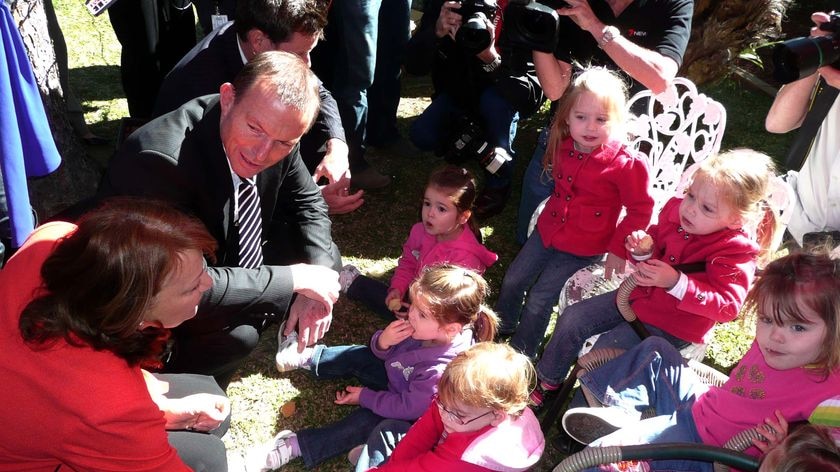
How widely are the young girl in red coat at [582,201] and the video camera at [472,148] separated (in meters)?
0.84

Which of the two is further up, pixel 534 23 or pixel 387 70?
pixel 534 23

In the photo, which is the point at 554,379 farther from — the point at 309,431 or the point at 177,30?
the point at 177,30

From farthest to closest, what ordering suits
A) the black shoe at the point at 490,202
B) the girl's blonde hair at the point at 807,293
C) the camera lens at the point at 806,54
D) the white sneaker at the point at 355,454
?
the black shoe at the point at 490,202 → the white sneaker at the point at 355,454 → the camera lens at the point at 806,54 → the girl's blonde hair at the point at 807,293

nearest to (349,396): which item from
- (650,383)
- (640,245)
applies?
(650,383)

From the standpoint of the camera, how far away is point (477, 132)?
4.09m

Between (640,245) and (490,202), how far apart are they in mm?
1568

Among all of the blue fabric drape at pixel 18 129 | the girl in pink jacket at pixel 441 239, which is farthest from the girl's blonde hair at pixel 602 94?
the blue fabric drape at pixel 18 129

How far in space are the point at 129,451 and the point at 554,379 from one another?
173 centimetres

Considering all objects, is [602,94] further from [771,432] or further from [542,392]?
[771,432]

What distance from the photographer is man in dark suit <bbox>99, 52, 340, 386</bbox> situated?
2305 mm

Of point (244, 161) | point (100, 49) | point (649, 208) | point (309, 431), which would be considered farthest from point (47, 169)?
point (100, 49)

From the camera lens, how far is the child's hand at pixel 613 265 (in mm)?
2855

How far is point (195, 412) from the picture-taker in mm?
2236

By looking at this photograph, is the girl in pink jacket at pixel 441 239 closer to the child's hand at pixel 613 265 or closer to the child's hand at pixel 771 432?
the child's hand at pixel 613 265
